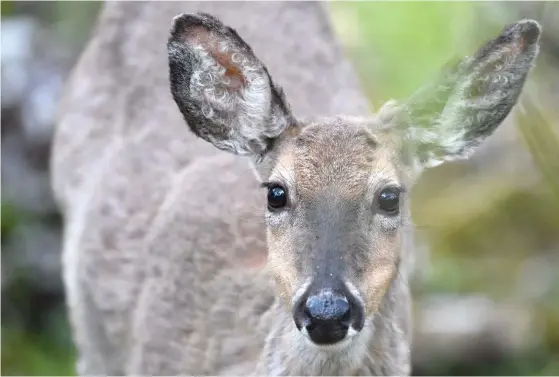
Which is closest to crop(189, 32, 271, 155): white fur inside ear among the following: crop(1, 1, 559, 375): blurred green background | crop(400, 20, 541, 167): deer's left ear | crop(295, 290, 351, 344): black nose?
crop(400, 20, 541, 167): deer's left ear

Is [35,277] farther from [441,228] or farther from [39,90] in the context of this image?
[441,228]

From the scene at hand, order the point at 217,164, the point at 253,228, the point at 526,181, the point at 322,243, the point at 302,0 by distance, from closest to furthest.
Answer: the point at 322,243 → the point at 253,228 → the point at 217,164 → the point at 302,0 → the point at 526,181

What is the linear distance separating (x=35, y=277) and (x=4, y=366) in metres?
0.67

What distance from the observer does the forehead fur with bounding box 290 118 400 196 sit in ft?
11.9

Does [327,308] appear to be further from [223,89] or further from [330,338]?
[223,89]

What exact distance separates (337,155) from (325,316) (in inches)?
24.2

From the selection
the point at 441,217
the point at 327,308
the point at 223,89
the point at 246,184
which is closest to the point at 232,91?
the point at 223,89

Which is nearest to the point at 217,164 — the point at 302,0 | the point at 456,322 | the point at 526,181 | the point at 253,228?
the point at 253,228

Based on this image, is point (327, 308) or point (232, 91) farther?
point (232, 91)

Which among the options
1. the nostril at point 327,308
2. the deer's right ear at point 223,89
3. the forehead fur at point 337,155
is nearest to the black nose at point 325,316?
the nostril at point 327,308

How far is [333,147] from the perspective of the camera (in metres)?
3.72

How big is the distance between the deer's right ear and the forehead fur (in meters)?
0.17

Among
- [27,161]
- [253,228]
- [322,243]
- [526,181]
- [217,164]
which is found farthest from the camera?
[27,161]

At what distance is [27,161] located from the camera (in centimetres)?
710
